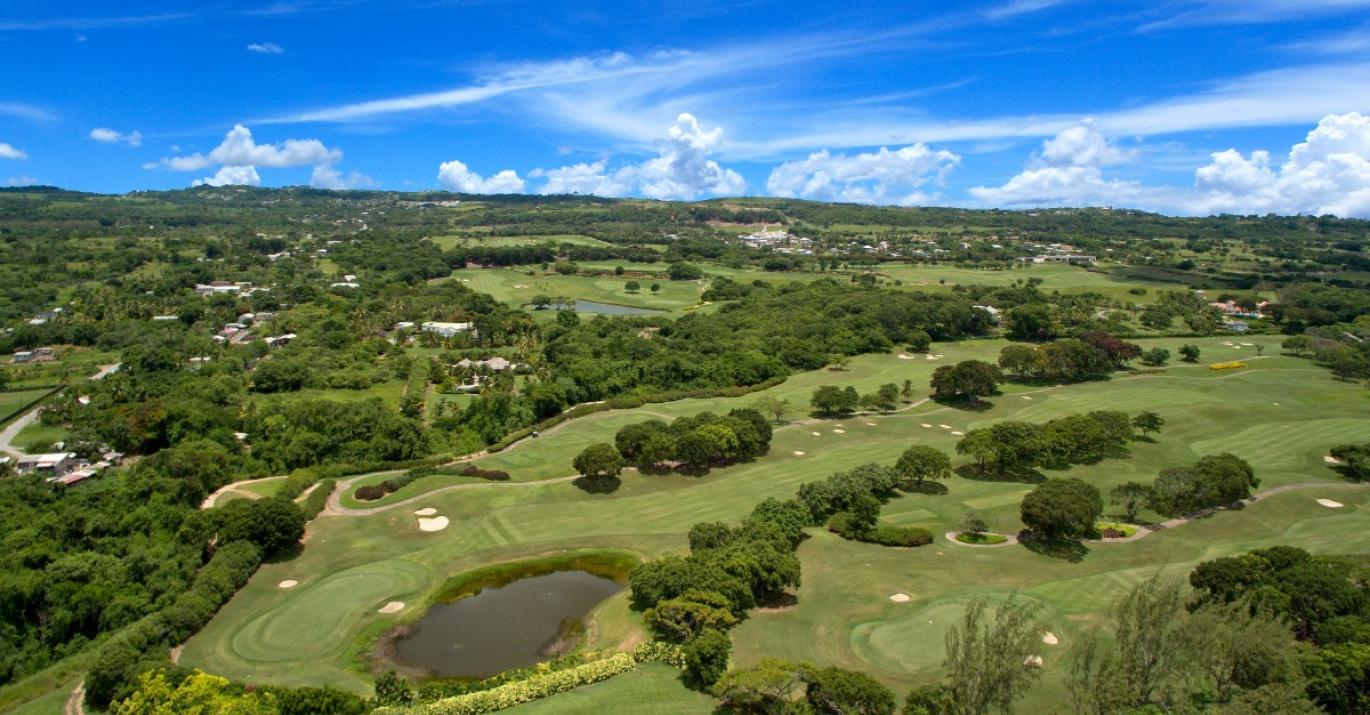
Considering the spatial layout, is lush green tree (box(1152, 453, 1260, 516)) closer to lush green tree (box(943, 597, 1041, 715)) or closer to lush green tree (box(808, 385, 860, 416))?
lush green tree (box(808, 385, 860, 416))

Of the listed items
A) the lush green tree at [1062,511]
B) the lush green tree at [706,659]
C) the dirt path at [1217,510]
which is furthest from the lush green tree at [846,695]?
the dirt path at [1217,510]

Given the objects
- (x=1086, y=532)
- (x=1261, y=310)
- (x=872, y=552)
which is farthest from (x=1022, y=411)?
(x=1261, y=310)

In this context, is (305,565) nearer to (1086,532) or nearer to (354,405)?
(354,405)

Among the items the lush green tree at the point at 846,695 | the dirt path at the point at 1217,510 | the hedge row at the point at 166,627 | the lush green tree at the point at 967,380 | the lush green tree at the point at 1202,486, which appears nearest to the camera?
the lush green tree at the point at 846,695

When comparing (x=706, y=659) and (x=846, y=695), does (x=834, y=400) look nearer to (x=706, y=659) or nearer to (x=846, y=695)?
(x=706, y=659)

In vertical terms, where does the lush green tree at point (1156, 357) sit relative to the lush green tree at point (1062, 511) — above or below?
above

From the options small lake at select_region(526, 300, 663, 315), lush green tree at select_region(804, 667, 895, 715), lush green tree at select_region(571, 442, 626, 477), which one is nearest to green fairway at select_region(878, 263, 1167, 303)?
small lake at select_region(526, 300, 663, 315)

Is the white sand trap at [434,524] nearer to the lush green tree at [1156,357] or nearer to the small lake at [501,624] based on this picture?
the small lake at [501,624]
